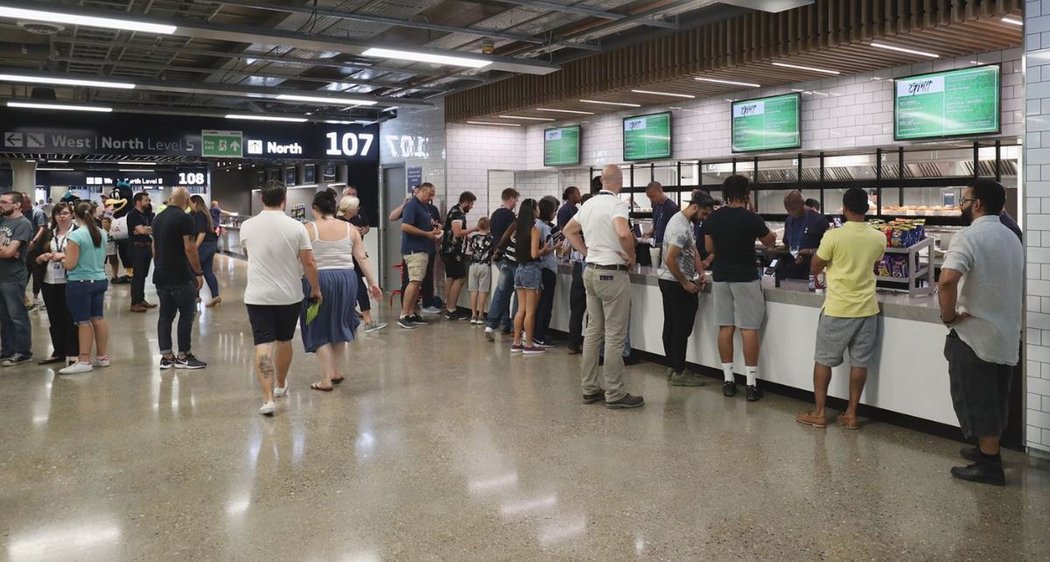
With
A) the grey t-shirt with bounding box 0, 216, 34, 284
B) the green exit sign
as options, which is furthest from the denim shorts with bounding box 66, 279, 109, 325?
the green exit sign

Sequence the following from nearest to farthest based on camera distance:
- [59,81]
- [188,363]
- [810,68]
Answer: [188,363]
[810,68]
[59,81]

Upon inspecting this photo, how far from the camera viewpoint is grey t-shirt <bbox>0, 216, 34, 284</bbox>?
681 cm

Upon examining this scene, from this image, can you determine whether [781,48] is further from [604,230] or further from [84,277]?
[84,277]

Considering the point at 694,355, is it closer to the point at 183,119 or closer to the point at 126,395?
the point at 126,395

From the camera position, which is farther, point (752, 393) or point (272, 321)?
point (752, 393)

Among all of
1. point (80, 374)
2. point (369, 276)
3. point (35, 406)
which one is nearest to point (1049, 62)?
point (369, 276)

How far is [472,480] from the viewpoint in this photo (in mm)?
4238

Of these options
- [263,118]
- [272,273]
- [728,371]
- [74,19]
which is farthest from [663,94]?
[263,118]

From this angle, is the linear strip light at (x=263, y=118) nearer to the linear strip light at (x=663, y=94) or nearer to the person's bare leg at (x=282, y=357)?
the linear strip light at (x=663, y=94)

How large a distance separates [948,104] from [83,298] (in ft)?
25.1

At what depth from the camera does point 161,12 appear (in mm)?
7828

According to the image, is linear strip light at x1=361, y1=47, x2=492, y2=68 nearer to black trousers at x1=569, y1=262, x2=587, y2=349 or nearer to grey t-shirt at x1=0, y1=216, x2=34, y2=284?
black trousers at x1=569, y1=262, x2=587, y2=349

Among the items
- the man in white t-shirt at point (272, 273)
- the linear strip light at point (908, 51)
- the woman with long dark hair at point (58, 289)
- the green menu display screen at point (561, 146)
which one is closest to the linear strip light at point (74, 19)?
the woman with long dark hair at point (58, 289)

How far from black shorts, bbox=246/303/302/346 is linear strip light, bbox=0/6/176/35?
9.12 feet
